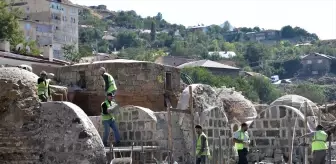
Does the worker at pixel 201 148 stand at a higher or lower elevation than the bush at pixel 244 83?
higher

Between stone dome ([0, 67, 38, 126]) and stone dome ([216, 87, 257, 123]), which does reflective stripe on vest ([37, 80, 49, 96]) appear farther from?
stone dome ([216, 87, 257, 123])

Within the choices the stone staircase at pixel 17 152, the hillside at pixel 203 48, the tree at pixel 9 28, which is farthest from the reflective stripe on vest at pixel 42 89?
the hillside at pixel 203 48

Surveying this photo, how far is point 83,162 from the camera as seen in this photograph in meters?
17.4

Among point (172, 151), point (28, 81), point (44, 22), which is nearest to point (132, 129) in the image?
point (172, 151)

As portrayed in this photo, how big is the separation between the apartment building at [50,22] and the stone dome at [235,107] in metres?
55.6

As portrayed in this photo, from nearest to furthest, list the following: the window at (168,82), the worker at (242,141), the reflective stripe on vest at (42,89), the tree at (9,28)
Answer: the reflective stripe on vest at (42,89) < the worker at (242,141) < the window at (168,82) < the tree at (9,28)

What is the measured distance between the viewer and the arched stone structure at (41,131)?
17500 mm

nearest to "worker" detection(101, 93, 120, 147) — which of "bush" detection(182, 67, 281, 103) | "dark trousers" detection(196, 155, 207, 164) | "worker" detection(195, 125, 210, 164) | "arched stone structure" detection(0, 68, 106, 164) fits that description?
"arched stone structure" detection(0, 68, 106, 164)

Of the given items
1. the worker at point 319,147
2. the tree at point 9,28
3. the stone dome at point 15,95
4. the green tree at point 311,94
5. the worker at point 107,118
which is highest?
the tree at point 9,28

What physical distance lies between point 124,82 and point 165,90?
171 cm

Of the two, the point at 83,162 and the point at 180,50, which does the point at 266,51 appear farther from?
the point at 83,162

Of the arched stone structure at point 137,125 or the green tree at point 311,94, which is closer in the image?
the arched stone structure at point 137,125

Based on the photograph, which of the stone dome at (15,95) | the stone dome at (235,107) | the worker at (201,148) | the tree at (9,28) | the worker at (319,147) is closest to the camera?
the stone dome at (15,95)

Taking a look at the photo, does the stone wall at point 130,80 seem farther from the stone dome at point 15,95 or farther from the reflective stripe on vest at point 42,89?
the stone dome at point 15,95
